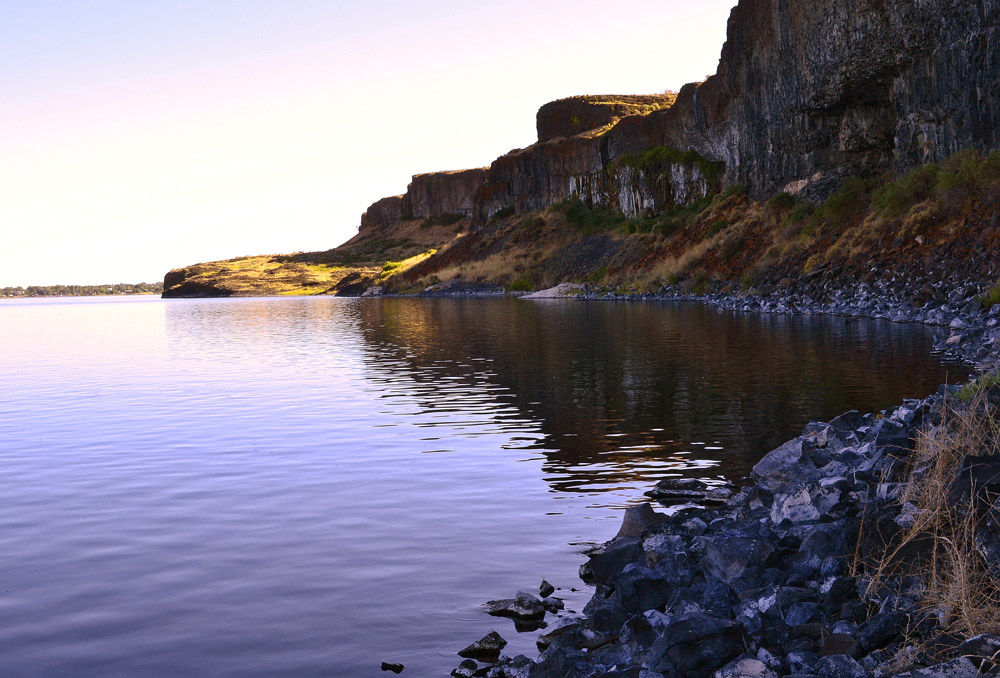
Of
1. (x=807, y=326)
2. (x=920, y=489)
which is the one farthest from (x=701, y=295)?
(x=920, y=489)

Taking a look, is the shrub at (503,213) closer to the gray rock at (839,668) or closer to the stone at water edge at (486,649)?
the stone at water edge at (486,649)

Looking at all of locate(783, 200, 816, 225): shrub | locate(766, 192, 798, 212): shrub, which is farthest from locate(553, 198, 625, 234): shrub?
locate(783, 200, 816, 225): shrub

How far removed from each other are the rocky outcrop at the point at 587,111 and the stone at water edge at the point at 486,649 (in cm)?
11973

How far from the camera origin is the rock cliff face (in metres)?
39.2

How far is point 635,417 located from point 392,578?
8.99 m

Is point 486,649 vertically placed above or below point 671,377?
below

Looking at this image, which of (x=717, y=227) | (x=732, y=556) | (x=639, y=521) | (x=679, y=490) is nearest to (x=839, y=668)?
(x=732, y=556)

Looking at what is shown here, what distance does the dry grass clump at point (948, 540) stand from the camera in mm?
5727

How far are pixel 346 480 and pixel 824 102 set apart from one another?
4800cm

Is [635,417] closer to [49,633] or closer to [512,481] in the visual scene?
[512,481]

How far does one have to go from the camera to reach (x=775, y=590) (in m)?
6.49

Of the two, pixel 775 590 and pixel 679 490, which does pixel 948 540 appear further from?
pixel 679 490

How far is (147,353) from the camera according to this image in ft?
117

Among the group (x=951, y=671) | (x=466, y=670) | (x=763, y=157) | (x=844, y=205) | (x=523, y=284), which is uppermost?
(x=763, y=157)
